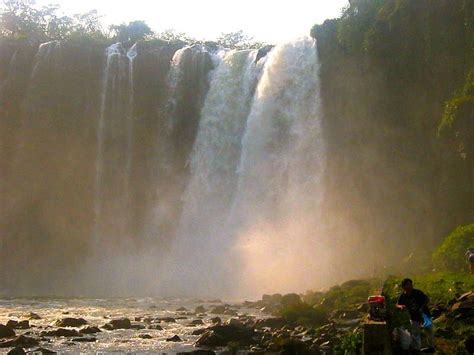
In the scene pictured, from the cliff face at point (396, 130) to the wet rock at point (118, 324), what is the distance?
1526cm

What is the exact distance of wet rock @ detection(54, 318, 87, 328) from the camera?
19391mm

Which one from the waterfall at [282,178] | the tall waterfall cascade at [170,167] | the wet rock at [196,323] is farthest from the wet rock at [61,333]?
the tall waterfall cascade at [170,167]

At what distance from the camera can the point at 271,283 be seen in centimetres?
3081

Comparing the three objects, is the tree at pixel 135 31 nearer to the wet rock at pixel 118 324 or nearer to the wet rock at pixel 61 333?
the wet rock at pixel 118 324

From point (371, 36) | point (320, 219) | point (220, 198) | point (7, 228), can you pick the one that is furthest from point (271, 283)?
point (7, 228)

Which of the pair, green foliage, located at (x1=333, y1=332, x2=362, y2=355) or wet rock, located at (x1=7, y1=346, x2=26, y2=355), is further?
wet rock, located at (x1=7, y1=346, x2=26, y2=355)

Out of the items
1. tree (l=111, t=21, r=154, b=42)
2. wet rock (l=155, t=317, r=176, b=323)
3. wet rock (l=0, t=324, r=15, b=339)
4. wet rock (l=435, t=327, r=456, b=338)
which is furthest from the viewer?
tree (l=111, t=21, r=154, b=42)

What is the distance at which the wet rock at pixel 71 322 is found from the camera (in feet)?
63.6

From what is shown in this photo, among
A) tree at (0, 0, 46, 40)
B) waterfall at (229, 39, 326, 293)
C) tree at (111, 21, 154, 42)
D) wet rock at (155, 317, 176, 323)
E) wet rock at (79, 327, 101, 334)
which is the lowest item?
wet rock at (79, 327, 101, 334)

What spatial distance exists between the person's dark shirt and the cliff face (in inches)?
737

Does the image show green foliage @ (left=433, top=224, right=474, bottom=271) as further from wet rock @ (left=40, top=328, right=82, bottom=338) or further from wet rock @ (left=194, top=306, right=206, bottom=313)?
wet rock @ (left=40, top=328, right=82, bottom=338)

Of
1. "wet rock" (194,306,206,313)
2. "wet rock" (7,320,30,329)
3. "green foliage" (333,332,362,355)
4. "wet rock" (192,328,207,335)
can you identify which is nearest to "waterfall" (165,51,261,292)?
"wet rock" (194,306,206,313)

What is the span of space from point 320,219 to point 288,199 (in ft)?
6.80

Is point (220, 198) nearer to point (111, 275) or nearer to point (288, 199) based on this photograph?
point (288, 199)
